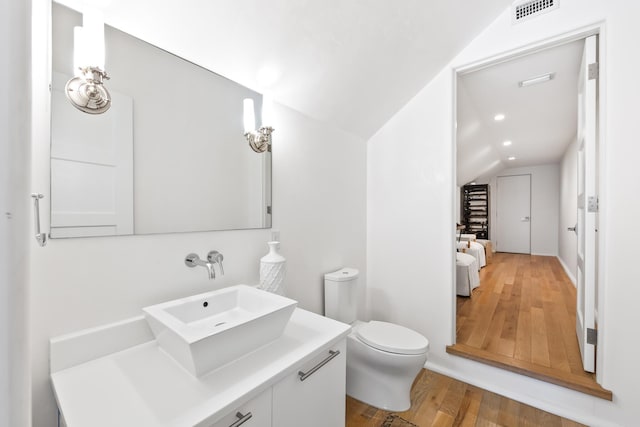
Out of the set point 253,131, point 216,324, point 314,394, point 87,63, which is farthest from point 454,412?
point 87,63

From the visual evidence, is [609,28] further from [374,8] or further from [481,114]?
[481,114]

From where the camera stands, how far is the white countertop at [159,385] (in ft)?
2.33

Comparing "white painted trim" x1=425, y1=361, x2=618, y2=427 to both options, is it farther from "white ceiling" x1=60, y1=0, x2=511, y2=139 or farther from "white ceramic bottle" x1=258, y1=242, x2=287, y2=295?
"white ceiling" x1=60, y1=0, x2=511, y2=139

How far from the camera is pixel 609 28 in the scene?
1.53 meters

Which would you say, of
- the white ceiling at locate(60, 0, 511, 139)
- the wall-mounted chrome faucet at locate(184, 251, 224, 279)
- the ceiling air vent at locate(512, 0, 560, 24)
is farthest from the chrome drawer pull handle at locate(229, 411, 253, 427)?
the ceiling air vent at locate(512, 0, 560, 24)

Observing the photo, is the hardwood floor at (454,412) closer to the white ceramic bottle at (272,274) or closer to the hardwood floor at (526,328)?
the hardwood floor at (526,328)

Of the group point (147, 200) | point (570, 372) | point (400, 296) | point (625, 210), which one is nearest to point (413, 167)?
point (400, 296)

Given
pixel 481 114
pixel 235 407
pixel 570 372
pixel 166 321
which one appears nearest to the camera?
pixel 235 407

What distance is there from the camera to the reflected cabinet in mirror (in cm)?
96

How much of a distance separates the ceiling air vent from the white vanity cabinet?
2.25 meters

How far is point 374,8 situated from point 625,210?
1.70 metres

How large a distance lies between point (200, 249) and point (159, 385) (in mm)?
603

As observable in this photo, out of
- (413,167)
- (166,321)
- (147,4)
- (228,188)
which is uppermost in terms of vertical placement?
(147,4)

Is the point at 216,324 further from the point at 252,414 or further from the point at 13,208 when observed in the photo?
the point at 13,208
